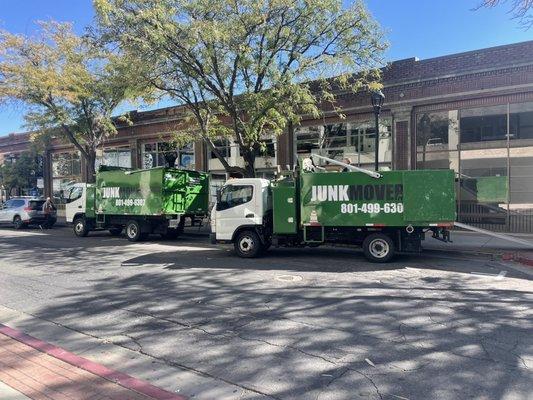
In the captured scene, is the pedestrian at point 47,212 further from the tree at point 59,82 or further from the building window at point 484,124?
the building window at point 484,124

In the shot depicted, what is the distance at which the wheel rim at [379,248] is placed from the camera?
11367 millimetres

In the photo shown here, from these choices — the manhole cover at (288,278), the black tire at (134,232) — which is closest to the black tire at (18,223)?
the black tire at (134,232)

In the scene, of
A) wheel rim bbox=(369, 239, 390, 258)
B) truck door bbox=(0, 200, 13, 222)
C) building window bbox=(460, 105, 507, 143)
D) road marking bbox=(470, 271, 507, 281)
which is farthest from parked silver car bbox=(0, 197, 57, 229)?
road marking bbox=(470, 271, 507, 281)

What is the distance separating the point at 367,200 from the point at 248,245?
135 inches

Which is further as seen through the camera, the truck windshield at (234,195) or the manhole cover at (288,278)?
the truck windshield at (234,195)

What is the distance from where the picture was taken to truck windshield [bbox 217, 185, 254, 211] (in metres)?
12.7

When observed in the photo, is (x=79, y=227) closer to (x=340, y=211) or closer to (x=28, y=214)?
(x=28, y=214)

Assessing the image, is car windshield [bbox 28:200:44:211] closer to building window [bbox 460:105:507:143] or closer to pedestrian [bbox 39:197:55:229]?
pedestrian [bbox 39:197:55:229]

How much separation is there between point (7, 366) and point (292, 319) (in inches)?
138

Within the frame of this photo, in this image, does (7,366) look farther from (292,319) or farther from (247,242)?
(247,242)

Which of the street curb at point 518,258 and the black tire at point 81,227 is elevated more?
the black tire at point 81,227

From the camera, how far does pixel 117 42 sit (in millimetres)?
14188

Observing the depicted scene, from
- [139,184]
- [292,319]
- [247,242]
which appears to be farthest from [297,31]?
[292,319]

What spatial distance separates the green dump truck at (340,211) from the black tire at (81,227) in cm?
922
